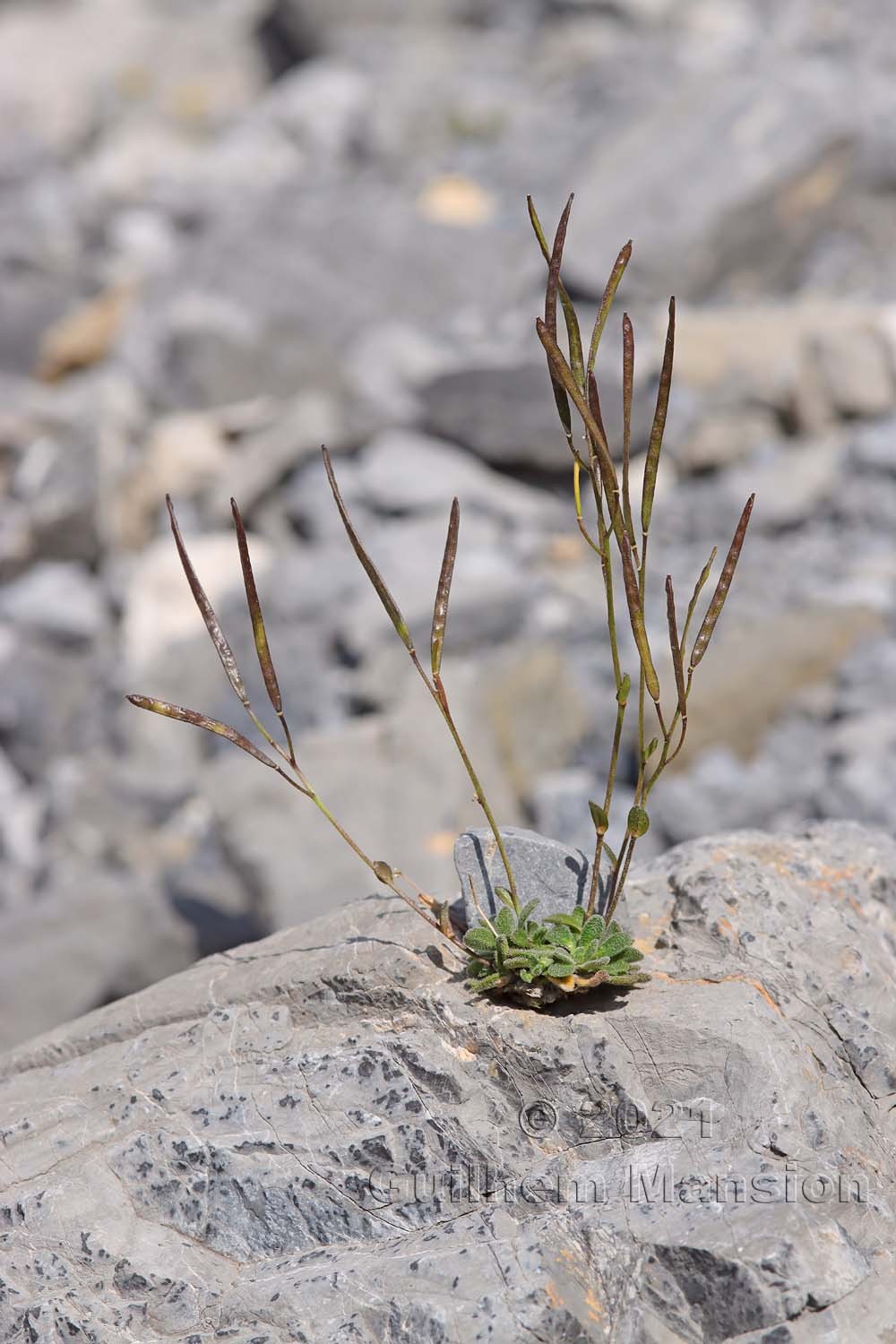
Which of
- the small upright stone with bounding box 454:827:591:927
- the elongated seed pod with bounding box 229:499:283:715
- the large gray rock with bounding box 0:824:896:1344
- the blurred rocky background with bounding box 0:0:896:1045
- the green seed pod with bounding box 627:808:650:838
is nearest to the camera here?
the large gray rock with bounding box 0:824:896:1344

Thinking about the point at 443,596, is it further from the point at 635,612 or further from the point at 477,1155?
the point at 477,1155

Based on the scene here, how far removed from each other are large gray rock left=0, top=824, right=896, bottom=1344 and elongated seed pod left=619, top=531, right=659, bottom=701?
21.1 inches

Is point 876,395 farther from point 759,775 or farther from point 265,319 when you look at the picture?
point 265,319

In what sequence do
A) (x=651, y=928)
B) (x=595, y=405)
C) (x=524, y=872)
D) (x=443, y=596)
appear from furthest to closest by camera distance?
(x=651, y=928), (x=524, y=872), (x=443, y=596), (x=595, y=405)

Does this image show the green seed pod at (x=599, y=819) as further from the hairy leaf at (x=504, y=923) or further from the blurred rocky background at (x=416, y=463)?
the blurred rocky background at (x=416, y=463)

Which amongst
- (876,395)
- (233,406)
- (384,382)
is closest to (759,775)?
(876,395)

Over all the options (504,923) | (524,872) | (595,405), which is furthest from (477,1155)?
(595,405)

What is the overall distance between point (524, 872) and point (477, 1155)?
479 millimetres

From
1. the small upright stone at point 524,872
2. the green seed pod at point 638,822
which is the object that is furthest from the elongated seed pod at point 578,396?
the small upright stone at point 524,872

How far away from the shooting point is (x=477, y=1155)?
1878 mm

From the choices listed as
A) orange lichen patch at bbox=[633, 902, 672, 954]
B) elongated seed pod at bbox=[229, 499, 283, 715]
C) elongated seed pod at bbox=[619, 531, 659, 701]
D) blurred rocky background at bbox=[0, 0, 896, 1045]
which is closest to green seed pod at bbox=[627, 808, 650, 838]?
elongated seed pod at bbox=[619, 531, 659, 701]

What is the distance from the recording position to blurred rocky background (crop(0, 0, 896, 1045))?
4.64 metres

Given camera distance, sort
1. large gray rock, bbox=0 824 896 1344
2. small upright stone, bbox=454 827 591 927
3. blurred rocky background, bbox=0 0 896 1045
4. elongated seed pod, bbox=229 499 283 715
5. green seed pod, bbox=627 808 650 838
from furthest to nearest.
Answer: blurred rocky background, bbox=0 0 896 1045 < small upright stone, bbox=454 827 591 927 < green seed pod, bbox=627 808 650 838 < elongated seed pod, bbox=229 499 283 715 < large gray rock, bbox=0 824 896 1344

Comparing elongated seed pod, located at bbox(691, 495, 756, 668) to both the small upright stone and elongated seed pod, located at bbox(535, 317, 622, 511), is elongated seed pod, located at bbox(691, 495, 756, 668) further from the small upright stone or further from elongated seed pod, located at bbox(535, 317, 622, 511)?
the small upright stone
